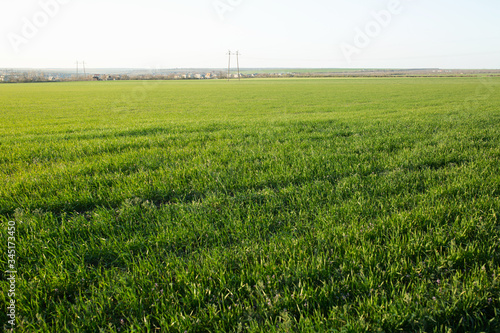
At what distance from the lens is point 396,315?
2.13 m

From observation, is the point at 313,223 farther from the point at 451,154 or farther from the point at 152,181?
the point at 451,154

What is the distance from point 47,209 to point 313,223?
3.97 m

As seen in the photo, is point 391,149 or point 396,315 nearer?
point 396,315

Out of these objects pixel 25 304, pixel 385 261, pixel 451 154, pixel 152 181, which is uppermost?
pixel 451 154

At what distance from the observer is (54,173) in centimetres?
562

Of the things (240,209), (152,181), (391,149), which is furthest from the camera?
(391,149)

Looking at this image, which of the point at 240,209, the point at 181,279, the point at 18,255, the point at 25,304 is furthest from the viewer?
the point at 240,209

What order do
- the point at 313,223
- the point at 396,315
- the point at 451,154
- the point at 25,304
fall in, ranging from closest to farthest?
the point at 396,315 → the point at 25,304 → the point at 313,223 → the point at 451,154

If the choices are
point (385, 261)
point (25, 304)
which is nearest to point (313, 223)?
point (385, 261)

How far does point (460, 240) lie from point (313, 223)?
5.35ft

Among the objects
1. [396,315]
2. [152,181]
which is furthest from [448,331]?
[152,181]

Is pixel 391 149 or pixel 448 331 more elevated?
pixel 391 149

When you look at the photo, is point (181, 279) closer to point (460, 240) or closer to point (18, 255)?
point (18, 255)

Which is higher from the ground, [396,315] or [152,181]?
[152,181]
